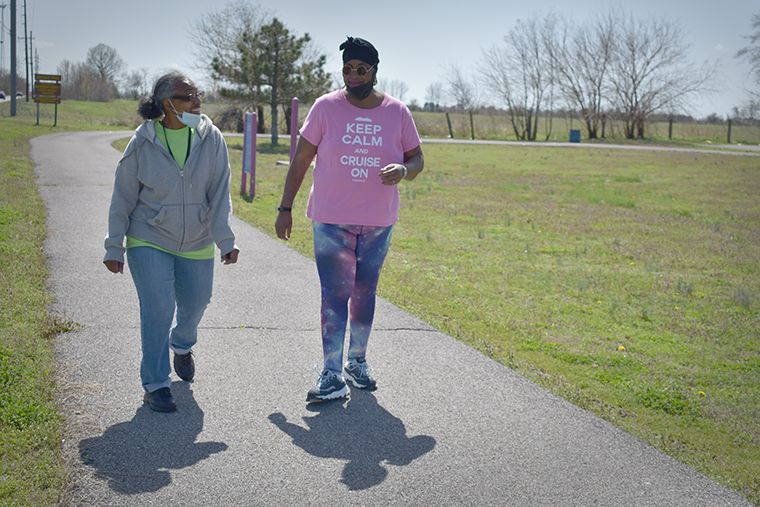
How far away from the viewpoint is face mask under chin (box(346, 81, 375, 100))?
11.4ft

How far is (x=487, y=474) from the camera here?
2.99m

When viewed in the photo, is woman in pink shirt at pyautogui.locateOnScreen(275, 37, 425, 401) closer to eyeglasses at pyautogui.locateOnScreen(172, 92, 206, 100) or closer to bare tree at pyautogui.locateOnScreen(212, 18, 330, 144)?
eyeglasses at pyautogui.locateOnScreen(172, 92, 206, 100)

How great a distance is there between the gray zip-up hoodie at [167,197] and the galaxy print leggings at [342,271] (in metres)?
0.55

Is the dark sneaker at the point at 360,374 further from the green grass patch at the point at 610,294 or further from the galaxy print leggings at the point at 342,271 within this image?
the green grass patch at the point at 610,294

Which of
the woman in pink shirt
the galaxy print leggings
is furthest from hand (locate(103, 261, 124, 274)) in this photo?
the galaxy print leggings

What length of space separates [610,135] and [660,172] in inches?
1158

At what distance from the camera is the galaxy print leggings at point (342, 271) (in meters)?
3.63

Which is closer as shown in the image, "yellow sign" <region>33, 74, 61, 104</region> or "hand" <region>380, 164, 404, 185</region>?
"hand" <region>380, 164, 404, 185</region>

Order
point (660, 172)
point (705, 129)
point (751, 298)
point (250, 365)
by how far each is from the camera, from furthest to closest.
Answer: point (705, 129)
point (660, 172)
point (751, 298)
point (250, 365)

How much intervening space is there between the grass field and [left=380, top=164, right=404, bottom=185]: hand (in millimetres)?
1810

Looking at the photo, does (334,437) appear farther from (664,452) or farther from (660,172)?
(660,172)

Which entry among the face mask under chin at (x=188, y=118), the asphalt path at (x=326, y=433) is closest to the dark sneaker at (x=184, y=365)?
the asphalt path at (x=326, y=433)

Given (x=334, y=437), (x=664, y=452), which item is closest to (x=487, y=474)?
(x=334, y=437)

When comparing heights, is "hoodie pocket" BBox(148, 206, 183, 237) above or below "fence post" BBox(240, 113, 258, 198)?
below
